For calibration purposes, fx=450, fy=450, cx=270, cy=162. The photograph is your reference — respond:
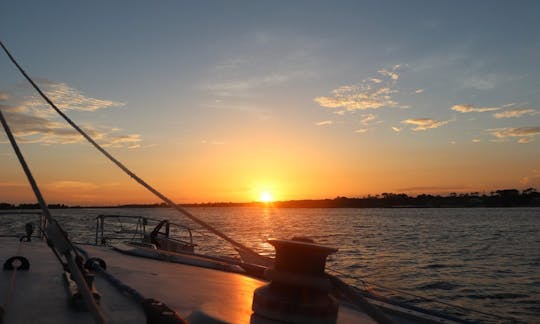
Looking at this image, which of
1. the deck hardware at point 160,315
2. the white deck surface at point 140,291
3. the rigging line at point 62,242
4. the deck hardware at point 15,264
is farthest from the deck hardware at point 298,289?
the deck hardware at point 15,264

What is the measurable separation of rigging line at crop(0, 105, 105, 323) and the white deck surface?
66cm

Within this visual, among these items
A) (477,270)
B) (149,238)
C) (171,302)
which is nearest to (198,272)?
(171,302)

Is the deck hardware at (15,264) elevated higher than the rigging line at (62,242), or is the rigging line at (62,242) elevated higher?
the rigging line at (62,242)

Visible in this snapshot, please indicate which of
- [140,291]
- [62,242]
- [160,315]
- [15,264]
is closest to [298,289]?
[160,315]

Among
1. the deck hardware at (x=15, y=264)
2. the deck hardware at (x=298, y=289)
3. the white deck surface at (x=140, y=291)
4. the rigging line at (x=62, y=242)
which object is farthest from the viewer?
the deck hardware at (x=15, y=264)

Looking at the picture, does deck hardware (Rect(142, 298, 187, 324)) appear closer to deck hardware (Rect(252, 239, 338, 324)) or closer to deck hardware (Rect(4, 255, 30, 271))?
deck hardware (Rect(252, 239, 338, 324))

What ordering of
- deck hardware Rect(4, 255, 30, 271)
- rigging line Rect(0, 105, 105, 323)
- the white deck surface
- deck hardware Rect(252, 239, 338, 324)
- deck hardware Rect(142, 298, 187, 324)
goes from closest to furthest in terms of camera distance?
rigging line Rect(0, 105, 105, 323)
deck hardware Rect(252, 239, 338, 324)
deck hardware Rect(142, 298, 187, 324)
the white deck surface
deck hardware Rect(4, 255, 30, 271)

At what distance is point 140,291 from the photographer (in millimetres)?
5379

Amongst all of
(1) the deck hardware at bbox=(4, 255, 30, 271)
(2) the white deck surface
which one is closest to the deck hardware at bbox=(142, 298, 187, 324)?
(2) the white deck surface

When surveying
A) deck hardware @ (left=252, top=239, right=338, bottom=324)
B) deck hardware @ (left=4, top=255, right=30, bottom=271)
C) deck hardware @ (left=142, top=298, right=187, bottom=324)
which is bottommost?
deck hardware @ (left=4, top=255, right=30, bottom=271)

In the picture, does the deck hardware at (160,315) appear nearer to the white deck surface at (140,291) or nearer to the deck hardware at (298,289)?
the white deck surface at (140,291)

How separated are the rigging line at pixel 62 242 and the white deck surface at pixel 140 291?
2.15ft

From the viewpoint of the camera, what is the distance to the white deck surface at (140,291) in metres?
3.87

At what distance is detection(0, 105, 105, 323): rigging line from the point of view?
78.4 inches
